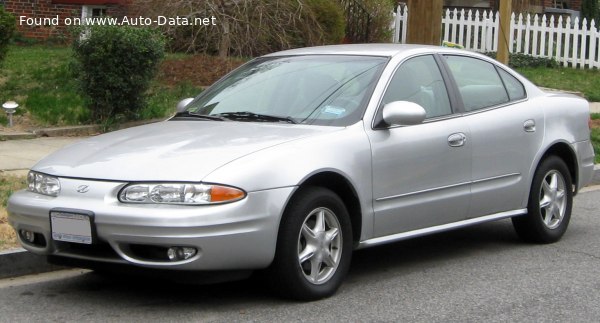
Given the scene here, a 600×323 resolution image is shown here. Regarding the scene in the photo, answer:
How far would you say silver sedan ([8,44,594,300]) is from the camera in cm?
567

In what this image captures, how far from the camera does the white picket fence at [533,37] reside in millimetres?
20688

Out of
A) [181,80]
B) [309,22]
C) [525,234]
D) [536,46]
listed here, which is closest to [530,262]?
[525,234]

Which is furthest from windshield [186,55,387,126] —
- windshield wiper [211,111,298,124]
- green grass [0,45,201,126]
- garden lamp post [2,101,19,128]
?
green grass [0,45,201,126]

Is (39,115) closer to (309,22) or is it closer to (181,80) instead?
(181,80)

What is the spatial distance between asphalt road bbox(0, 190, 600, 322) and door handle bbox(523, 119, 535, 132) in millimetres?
929

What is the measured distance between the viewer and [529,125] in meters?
7.73

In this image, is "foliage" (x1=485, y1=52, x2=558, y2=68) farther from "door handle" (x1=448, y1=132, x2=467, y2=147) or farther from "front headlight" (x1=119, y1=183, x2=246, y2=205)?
"front headlight" (x1=119, y1=183, x2=246, y2=205)

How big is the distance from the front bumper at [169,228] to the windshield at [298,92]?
0.99m

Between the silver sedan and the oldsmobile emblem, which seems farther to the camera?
the oldsmobile emblem

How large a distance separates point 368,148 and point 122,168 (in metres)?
1.56

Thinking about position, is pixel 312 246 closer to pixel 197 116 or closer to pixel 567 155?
pixel 197 116

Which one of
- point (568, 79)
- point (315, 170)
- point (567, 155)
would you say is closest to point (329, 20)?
point (568, 79)

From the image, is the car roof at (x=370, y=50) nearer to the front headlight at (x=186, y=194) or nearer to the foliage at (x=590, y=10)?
the front headlight at (x=186, y=194)

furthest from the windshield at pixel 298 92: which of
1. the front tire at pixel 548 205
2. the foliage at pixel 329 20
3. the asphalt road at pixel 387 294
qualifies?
the foliage at pixel 329 20
